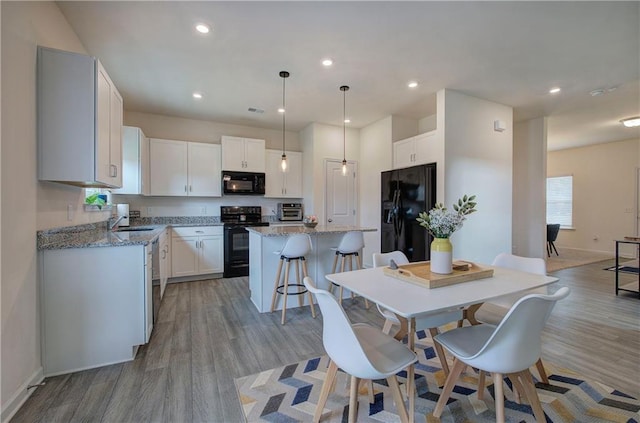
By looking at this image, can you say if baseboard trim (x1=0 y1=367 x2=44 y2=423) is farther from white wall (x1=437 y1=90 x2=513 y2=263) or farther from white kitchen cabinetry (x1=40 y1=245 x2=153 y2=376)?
white wall (x1=437 y1=90 x2=513 y2=263)

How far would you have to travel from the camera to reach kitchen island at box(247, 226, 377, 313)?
3.15 meters

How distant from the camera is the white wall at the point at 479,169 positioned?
12.4 feet

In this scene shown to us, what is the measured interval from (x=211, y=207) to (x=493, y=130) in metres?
4.94

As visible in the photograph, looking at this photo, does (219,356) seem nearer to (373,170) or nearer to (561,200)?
(373,170)

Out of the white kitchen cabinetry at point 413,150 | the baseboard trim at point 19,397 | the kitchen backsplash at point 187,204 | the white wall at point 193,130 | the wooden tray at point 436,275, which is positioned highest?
the white wall at point 193,130

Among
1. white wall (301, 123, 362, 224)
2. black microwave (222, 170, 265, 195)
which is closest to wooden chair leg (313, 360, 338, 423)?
white wall (301, 123, 362, 224)

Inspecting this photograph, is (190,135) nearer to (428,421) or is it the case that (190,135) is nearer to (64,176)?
(64,176)

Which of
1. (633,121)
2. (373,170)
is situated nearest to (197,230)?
(373,170)

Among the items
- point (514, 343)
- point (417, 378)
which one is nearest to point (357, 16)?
point (514, 343)

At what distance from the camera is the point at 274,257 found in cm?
322

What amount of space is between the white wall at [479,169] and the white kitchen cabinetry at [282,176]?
281cm

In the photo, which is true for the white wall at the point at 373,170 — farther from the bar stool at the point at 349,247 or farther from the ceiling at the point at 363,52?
the bar stool at the point at 349,247

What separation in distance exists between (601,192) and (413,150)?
19.9 ft

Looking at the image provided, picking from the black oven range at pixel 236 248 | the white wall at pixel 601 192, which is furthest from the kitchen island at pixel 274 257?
the white wall at pixel 601 192
